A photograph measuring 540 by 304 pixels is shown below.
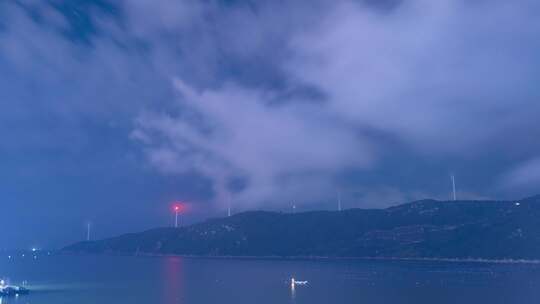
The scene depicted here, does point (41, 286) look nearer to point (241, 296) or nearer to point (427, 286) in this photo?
point (241, 296)

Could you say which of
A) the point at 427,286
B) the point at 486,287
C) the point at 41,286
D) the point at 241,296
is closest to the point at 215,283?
the point at 241,296

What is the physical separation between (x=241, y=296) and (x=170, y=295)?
2200cm

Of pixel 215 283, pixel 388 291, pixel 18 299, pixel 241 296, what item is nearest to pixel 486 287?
pixel 388 291

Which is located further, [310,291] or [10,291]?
[310,291]

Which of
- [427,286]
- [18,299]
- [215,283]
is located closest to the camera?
[18,299]

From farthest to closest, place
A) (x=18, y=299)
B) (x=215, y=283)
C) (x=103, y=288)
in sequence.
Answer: (x=215, y=283) → (x=103, y=288) → (x=18, y=299)

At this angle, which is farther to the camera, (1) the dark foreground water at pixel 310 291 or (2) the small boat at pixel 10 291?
(2) the small boat at pixel 10 291

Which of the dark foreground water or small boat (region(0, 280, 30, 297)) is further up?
small boat (region(0, 280, 30, 297))

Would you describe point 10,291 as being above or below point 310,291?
above

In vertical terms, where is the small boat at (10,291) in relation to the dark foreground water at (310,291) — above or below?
above

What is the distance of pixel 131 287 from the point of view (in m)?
178

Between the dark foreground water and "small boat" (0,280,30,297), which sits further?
"small boat" (0,280,30,297)

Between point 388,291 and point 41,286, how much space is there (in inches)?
4595

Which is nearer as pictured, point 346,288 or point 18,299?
point 18,299
